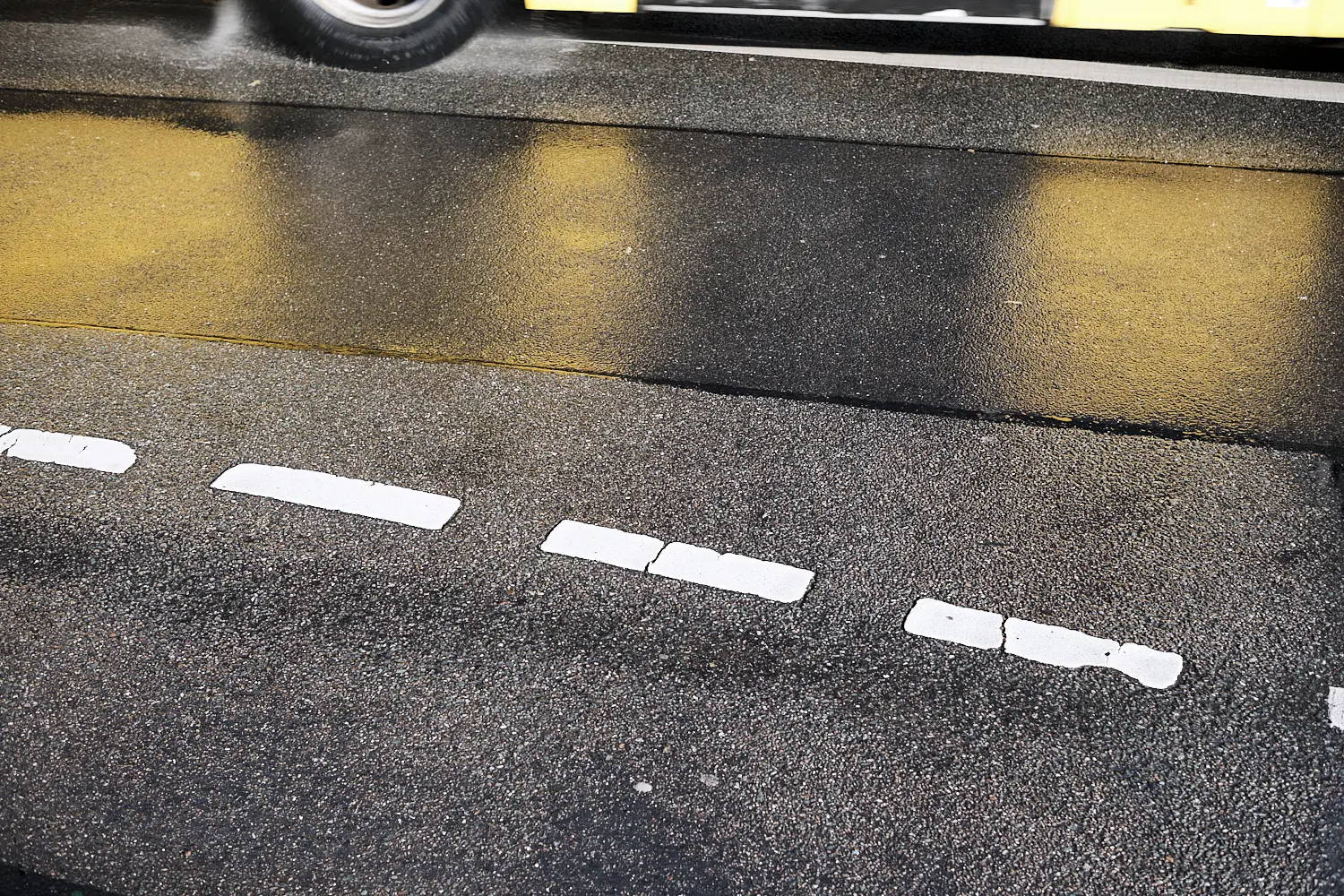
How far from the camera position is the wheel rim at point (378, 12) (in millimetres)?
7008

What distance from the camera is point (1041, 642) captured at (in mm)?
3066

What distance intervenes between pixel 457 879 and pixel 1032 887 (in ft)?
3.77

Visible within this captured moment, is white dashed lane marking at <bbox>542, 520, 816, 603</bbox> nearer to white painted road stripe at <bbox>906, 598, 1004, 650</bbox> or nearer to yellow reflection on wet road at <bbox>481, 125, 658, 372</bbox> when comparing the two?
white painted road stripe at <bbox>906, 598, 1004, 650</bbox>

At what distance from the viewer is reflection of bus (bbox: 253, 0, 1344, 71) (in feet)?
19.9

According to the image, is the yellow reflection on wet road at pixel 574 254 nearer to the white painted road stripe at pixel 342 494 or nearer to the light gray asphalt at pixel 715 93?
the light gray asphalt at pixel 715 93

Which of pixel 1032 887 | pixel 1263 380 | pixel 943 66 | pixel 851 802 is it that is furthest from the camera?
pixel 943 66

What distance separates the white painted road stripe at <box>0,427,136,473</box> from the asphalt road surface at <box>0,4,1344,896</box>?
0.01 metres

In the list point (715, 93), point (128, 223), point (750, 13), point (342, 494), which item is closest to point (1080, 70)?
point (750, 13)

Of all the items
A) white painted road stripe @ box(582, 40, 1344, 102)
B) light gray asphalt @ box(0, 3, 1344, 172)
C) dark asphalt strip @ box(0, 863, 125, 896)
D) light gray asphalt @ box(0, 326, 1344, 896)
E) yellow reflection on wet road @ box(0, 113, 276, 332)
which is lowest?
dark asphalt strip @ box(0, 863, 125, 896)

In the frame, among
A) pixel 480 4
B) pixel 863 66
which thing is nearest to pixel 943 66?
pixel 863 66

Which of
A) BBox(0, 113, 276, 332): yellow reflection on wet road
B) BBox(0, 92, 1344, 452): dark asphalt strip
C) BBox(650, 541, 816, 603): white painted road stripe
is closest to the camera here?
BBox(650, 541, 816, 603): white painted road stripe

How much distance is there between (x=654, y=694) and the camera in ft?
9.60

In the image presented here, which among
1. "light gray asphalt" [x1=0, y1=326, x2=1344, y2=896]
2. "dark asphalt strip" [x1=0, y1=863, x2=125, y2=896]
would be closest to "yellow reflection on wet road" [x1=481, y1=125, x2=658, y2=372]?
"light gray asphalt" [x1=0, y1=326, x2=1344, y2=896]

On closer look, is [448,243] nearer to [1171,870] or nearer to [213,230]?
[213,230]
